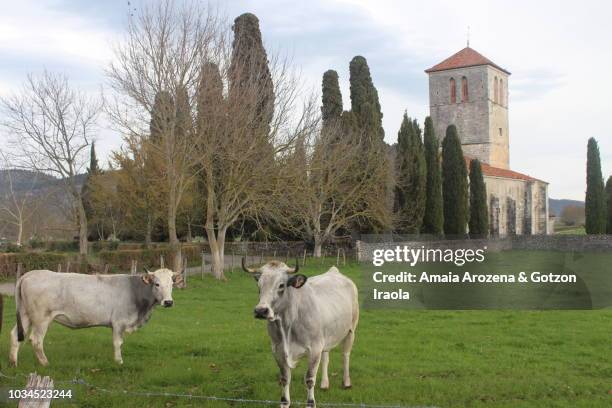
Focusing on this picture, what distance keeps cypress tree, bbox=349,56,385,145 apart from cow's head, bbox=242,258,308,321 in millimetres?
34176

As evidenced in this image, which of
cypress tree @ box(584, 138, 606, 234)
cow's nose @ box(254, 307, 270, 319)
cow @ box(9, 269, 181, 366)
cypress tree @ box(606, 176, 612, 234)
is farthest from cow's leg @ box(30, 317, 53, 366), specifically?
cypress tree @ box(606, 176, 612, 234)

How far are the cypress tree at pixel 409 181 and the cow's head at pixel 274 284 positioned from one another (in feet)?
125

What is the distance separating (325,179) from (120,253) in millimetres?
13548

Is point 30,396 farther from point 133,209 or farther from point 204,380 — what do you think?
point 133,209

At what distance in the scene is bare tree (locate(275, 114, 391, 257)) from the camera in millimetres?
36344

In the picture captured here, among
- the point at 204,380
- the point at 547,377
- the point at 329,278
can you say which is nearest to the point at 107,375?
the point at 204,380

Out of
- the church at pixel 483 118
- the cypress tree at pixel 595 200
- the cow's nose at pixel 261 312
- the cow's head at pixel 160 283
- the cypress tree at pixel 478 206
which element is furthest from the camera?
the church at pixel 483 118

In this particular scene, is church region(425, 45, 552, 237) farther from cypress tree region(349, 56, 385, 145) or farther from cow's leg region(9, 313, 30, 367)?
cow's leg region(9, 313, 30, 367)

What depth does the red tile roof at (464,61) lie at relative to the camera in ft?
256

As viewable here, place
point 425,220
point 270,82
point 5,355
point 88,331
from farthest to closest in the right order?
point 425,220 → point 270,82 → point 88,331 → point 5,355

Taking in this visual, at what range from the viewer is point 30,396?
590 centimetres

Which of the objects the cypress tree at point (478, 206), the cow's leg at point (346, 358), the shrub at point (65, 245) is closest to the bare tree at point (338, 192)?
the cypress tree at point (478, 206)

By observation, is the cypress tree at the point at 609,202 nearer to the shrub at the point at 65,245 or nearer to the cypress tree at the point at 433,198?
the cypress tree at the point at 433,198

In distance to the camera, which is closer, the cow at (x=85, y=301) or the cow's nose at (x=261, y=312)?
the cow's nose at (x=261, y=312)
